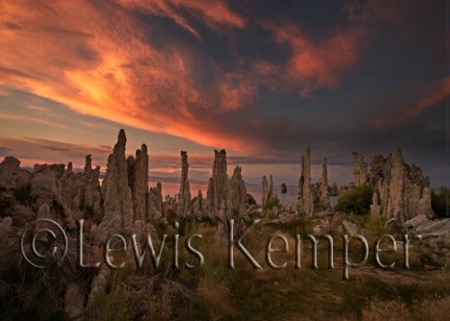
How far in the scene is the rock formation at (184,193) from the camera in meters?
30.5

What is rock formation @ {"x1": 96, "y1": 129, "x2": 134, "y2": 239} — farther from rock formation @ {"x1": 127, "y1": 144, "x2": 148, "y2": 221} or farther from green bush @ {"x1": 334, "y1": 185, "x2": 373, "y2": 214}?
green bush @ {"x1": 334, "y1": 185, "x2": 373, "y2": 214}

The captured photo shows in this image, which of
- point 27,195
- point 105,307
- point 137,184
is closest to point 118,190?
point 137,184

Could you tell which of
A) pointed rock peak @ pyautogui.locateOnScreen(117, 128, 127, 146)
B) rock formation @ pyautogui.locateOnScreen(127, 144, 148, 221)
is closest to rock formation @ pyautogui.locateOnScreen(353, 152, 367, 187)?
rock formation @ pyautogui.locateOnScreen(127, 144, 148, 221)

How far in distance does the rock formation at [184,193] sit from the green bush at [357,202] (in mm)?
19946

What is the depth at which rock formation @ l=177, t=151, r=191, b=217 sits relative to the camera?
30528mm

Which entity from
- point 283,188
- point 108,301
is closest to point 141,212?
point 108,301

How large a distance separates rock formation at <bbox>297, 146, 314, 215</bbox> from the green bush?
3737mm

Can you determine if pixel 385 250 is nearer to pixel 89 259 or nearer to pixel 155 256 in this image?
pixel 155 256

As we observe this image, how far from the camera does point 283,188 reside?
469 feet

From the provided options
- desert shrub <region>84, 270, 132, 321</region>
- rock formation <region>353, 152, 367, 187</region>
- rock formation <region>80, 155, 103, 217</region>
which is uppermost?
rock formation <region>353, 152, 367, 187</region>

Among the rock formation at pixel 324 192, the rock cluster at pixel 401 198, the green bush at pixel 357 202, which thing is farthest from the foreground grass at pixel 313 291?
the rock formation at pixel 324 192

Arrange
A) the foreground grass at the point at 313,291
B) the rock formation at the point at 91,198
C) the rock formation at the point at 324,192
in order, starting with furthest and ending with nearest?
the rock formation at the point at 324,192
the rock formation at the point at 91,198
the foreground grass at the point at 313,291

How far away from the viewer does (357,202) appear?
37.4 meters

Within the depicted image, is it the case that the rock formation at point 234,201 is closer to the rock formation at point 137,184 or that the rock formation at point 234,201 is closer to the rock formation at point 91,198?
the rock formation at point 137,184
